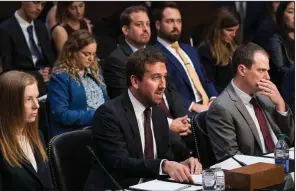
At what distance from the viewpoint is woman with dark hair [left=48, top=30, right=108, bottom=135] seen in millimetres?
4934

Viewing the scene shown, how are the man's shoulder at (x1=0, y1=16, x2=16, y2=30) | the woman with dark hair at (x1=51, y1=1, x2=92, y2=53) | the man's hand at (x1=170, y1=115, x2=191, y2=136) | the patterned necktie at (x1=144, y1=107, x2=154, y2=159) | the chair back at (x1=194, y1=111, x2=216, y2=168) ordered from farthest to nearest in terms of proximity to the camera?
the woman with dark hair at (x1=51, y1=1, x2=92, y2=53) → the man's shoulder at (x1=0, y1=16, x2=16, y2=30) → the man's hand at (x1=170, y1=115, x2=191, y2=136) → the chair back at (x1=194, y1=111, x2=216, y2=168) → the patterned necktie at (x1=144, y1=107, x2=154, y2=159)

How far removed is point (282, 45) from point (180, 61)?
139cm

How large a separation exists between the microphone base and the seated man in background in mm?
699

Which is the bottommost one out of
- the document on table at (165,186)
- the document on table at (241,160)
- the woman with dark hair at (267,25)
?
the document on table at (241,160)

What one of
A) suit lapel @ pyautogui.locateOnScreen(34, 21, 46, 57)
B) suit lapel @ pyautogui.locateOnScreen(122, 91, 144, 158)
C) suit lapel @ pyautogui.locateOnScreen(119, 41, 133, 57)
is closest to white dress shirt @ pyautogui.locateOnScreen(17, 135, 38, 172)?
suit lapel @ pyautogui.locateOnScreen(122, 91, 144, 158)

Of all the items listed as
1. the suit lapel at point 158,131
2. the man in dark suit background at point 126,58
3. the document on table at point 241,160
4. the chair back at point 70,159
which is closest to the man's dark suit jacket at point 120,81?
the man in dark suit background at point 126,58

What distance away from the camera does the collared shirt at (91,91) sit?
506 centimetres

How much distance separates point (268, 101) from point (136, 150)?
3.78 ft

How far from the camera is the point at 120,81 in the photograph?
520cm

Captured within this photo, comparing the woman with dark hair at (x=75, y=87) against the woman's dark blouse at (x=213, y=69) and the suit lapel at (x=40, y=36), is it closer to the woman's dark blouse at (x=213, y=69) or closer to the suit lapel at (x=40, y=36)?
the suit lapel at (x=40, y=36)

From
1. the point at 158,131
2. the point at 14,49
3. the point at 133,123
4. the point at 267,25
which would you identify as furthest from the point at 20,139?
the point at 267,25

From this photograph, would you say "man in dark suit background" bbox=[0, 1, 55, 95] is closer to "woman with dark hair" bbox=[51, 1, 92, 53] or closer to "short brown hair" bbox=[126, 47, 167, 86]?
"woman with dark hair" bbox=[51, 1, 92, 53]

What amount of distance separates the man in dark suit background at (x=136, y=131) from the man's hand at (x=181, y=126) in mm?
911

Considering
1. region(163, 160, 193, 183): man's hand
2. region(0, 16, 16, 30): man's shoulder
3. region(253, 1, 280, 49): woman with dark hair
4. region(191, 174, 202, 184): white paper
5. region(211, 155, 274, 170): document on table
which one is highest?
region(0, 16, 16, 30): man's shoulder
